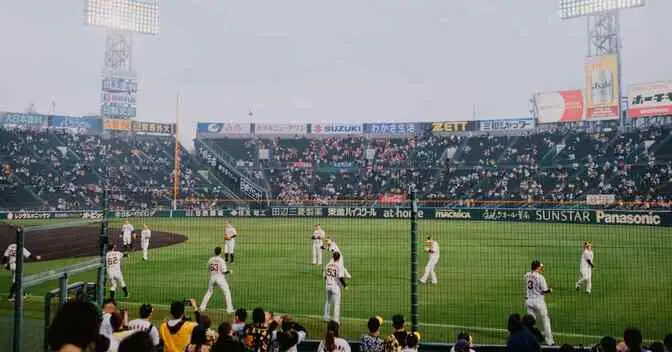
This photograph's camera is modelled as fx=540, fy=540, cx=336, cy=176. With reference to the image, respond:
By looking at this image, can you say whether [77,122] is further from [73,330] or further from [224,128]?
[73,330]

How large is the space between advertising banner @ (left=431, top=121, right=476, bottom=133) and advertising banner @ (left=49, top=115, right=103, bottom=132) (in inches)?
1753

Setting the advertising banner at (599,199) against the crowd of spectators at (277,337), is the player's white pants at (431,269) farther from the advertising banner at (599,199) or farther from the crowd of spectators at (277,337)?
the advertising banner at (599,199)

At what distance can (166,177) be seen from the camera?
63.5 metres

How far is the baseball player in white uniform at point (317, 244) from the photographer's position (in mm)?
22742

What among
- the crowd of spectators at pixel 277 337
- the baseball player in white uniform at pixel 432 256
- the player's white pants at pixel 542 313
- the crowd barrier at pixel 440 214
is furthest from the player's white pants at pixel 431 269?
the crowd barrier at pixel 440 214

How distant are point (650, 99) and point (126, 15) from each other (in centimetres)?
5987

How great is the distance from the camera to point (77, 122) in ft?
233

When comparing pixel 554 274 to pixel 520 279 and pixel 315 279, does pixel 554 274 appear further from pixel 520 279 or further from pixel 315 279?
pixel 315 279

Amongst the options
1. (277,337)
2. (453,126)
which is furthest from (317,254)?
(453,126)

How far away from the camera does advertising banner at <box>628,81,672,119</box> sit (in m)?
55.1

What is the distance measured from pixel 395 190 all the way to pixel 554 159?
56.4ft

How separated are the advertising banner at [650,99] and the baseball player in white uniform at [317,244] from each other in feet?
155

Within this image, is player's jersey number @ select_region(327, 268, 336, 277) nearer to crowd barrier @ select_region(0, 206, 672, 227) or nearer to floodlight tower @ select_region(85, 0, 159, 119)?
crowd barrier @ select_region(0, 206, 672, 227)

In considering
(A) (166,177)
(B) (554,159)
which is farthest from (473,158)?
(A) (166,177)
